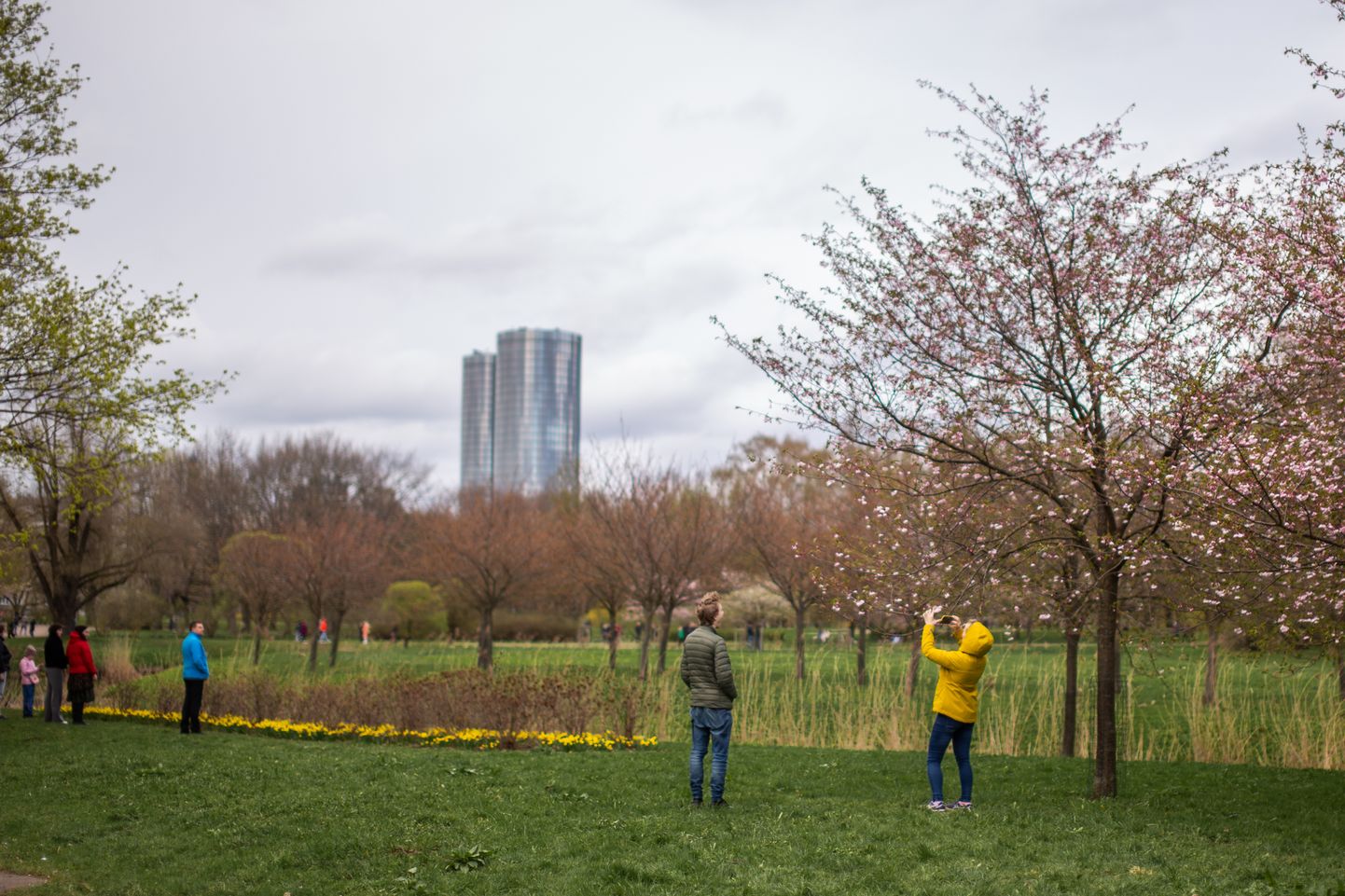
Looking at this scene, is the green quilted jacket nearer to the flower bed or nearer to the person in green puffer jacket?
the person in green puffer jacket

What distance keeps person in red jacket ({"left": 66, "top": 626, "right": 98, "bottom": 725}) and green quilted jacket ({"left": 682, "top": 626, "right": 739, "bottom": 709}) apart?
12.5m

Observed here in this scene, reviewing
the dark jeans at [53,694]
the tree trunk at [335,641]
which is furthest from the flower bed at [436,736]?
the tree trunk at [335,641]

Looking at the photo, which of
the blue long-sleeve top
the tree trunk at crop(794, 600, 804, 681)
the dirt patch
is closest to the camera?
the dirt patch

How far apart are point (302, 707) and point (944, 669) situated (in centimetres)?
1152

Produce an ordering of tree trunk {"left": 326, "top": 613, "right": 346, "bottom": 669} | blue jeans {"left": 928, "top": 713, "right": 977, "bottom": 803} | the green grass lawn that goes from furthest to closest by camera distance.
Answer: tree trunk {"left": 326, "top": 613, "right": 346, "bottom": 669} < blue jeans {"left": 928, "top": 713, "right": 977, "bottom": 803} < the green grass lawn

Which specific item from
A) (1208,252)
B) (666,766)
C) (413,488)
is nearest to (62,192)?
(666,766)

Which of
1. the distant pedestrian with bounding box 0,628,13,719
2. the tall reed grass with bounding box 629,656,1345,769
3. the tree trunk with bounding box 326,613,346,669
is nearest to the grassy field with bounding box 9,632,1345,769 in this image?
the tall reed grass with bounding box 629,656,1345,769

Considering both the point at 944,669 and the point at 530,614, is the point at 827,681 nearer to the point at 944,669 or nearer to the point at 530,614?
the point at 944,669

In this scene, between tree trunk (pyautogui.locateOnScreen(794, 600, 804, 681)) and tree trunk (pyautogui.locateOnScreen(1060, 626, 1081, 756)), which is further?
tree trunk (pyautogui.locateOnScreen(794, 600, 804, 681))

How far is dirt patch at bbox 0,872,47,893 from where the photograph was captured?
7469 mm

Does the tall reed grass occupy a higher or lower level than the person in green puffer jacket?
lower

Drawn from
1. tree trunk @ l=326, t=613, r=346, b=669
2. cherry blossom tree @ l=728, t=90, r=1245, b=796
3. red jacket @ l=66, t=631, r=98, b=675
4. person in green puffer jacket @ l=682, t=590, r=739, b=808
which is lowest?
tree trunk @ l=326, t=613, r=346, b=669

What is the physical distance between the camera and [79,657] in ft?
57.9

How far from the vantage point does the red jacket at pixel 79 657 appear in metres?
17.6
